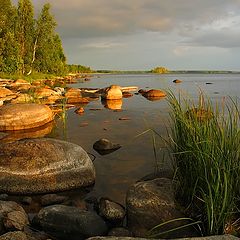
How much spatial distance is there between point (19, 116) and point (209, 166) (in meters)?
10.7

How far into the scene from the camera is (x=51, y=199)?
6.64 meters

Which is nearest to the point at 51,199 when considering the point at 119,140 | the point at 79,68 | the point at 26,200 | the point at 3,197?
the point at 26,200

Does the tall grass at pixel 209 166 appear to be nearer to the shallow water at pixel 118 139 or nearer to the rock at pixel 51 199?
the shallow water at pixel 118 139

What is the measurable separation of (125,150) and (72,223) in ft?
18.0

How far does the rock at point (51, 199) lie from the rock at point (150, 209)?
1.78 metres

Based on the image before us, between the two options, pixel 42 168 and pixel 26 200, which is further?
pixel 42 168

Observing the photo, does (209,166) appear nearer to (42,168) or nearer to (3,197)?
(42,168)

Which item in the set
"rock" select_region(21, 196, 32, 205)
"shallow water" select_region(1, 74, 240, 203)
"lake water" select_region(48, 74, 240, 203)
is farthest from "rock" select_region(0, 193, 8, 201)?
"lake water" select_region(48, 74, 240, 203)

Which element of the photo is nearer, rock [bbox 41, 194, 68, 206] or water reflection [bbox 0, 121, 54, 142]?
rock [bbox 41, 194, 68, 206]

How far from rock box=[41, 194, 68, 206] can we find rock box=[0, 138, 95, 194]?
0.41 m

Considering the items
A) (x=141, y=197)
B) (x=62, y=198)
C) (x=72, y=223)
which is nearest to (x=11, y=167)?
(x=62, y=198)

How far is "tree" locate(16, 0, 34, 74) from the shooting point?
187ft

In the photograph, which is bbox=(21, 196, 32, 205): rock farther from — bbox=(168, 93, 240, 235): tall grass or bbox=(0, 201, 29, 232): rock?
bbox=(168, 93, 240, 235): tall grass

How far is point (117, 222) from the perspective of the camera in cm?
570
